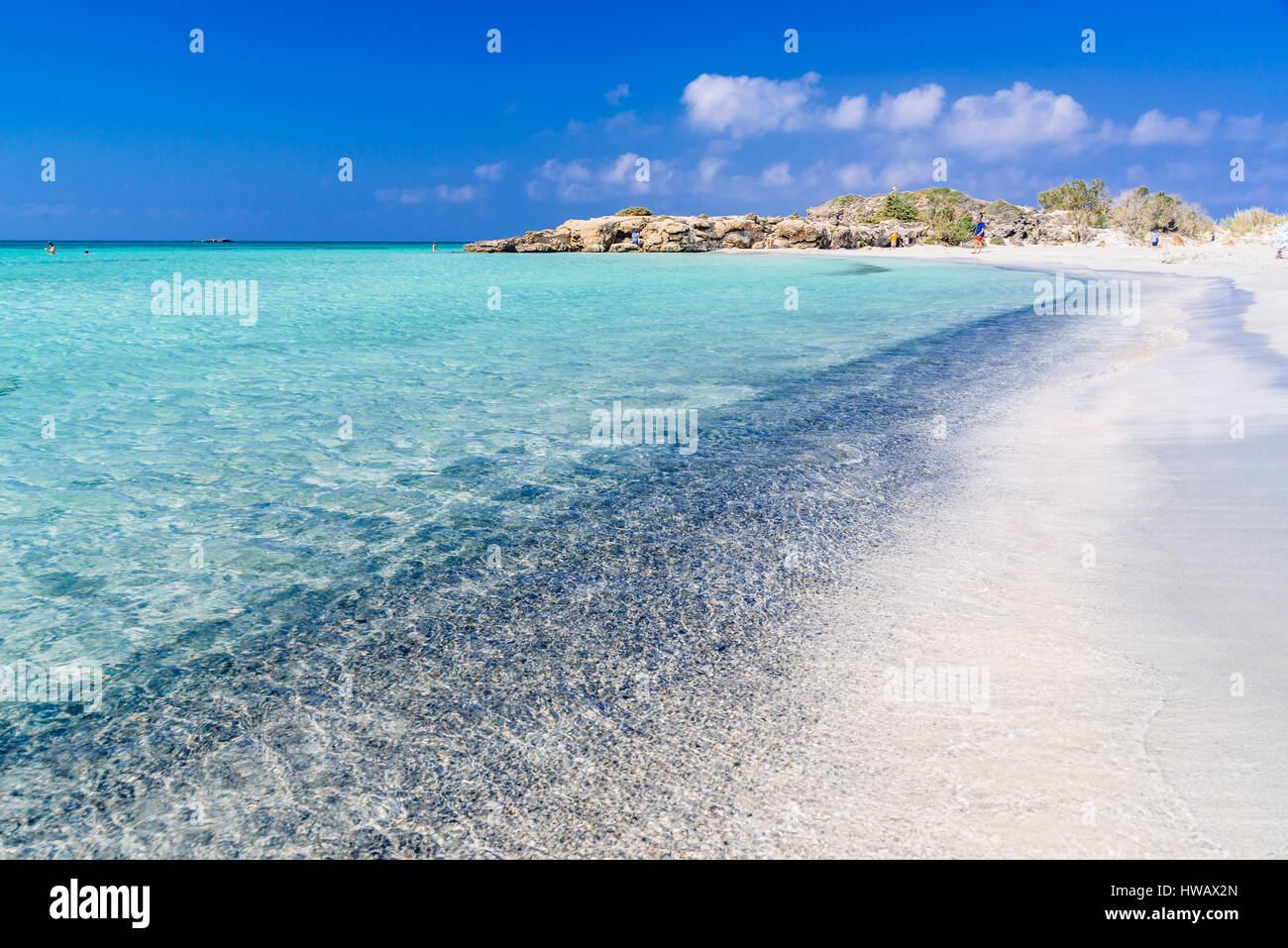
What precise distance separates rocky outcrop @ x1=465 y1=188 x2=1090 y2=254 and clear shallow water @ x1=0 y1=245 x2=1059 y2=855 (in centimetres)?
7799

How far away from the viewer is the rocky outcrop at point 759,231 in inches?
3285

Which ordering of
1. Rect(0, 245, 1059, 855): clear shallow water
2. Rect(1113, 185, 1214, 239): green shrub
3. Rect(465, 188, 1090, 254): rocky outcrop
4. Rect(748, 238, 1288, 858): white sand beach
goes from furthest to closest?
Rect(465, 188, 1090, 254): rocky outcrop → Rect(1113, 185, 1214, 239): green shrub → Rect(0, 245, 1059, 855): clear shallow water → Rect(748, 238, 1288, 858): white sand beach

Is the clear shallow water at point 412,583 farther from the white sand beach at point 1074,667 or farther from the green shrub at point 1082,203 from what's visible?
the green shrub at point 1082,203

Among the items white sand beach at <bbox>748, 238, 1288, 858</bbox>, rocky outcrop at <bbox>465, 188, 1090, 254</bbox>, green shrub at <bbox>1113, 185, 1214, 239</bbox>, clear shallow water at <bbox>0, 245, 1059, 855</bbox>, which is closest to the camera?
white sand beach at <bbox>748, 238, 1288, 858</bbox>

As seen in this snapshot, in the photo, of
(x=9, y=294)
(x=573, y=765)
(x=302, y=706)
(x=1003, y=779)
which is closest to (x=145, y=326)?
(x=9, y=294)

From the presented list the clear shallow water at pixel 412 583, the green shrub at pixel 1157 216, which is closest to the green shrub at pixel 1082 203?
the green shrub at pixel 1157 216

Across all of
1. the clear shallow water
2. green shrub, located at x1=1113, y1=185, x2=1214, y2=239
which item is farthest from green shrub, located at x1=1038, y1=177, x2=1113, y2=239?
the clear shallow water

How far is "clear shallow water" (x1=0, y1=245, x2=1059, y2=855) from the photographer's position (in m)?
2.87

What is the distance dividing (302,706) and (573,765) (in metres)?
1.40

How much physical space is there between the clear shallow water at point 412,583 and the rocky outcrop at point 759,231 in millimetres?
77991

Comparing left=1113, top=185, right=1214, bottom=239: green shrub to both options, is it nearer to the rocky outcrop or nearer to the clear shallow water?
the rocky outcrop

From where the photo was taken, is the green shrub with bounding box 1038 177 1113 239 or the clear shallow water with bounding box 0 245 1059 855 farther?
the green shrub with bounding box 1038 177 1113 239

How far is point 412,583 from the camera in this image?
4816 mm

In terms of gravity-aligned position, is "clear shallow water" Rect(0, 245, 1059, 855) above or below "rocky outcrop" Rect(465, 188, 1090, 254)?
below
